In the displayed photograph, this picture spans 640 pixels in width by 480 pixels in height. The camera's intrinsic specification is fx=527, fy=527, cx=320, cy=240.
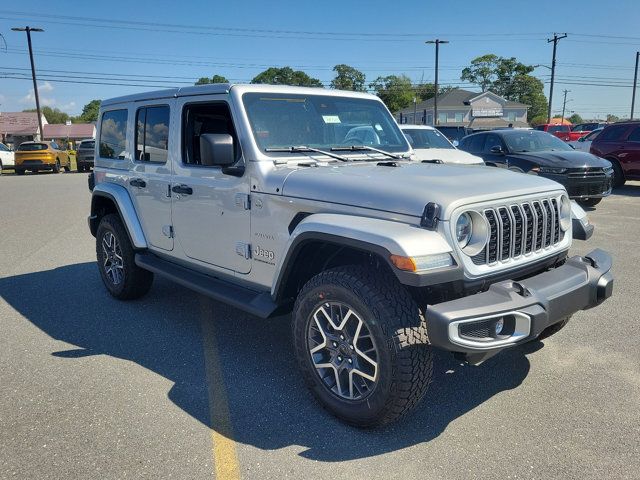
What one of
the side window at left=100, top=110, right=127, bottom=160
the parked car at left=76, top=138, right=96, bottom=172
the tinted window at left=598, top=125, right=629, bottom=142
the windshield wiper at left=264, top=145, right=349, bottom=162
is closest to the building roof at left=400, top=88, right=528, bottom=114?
the parked car at left=76, top=138, right=96, bottom=172

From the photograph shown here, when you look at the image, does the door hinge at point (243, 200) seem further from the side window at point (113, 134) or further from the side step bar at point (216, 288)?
the side window at point (113, 134)

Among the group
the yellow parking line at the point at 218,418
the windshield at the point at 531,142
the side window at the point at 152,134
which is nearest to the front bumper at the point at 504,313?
the yellow parking line at the point at 218,418

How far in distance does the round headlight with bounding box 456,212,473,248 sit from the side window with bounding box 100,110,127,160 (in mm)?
3598

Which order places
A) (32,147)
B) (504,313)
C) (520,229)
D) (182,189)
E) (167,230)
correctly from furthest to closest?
(32,147) → (167,230) → (182,189) → (520,229) → (504,313)

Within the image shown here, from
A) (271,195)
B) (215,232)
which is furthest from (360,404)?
(215,232)

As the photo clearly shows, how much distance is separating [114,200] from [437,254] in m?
3.67

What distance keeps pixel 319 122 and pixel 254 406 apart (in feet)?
7.14

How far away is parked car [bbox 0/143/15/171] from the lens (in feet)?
85.1

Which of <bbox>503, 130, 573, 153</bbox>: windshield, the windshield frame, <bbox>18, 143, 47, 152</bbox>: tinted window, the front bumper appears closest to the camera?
the front bumper

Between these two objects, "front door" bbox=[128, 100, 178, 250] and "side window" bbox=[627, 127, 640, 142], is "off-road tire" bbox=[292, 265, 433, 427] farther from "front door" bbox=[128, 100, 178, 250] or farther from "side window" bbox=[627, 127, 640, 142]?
"side window" bbox=[627, 127, 640, 142]

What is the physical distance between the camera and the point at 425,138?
11398mm

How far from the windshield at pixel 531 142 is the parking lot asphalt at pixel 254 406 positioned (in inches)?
254

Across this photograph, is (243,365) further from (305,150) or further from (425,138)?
(425,138)

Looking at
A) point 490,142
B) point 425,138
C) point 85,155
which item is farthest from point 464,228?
point 85,155
